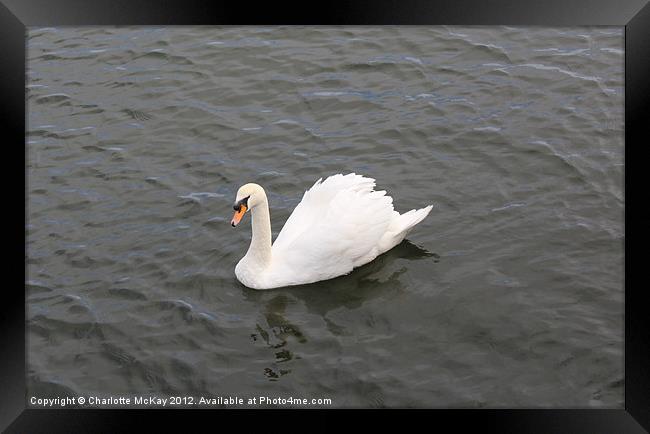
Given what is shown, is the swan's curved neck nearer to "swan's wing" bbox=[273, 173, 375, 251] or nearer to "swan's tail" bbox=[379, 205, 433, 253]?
"swan's wing" bbox=[273, 173, 375, 251]

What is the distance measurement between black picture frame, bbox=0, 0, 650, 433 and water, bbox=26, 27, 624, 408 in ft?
7.98

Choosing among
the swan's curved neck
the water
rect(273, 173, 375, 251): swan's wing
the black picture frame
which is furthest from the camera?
rect(273, 173, 375, 251): swan's wing

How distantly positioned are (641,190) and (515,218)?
18.2ft

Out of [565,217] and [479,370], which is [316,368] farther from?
[565,217]

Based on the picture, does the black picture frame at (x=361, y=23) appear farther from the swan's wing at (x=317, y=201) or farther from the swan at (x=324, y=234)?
the swan's wing at (x=317, y=201)

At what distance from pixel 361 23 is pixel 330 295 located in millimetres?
5263

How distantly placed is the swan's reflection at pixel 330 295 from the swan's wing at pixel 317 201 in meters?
0.73

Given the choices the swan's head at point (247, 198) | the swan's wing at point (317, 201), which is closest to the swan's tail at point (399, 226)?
the swan's wing at point (317, 201)

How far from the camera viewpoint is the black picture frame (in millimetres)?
7359

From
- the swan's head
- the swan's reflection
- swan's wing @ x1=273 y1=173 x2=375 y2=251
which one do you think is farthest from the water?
the swan's head

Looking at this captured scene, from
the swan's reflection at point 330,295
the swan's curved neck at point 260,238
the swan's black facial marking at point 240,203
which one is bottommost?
the swan's reflection at point 330,295

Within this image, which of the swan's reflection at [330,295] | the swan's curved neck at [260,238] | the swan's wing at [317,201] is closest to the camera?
the swan's reflection at [330,295]

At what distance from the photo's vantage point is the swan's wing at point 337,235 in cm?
1228

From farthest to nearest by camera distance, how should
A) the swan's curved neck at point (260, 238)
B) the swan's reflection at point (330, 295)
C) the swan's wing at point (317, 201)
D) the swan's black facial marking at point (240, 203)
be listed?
the swan's wing at point (317, 201) < the swan's curved neck at point (260, 238) < the swan's black facial marking at point (240, 203) < the swan's reflection at point (330, 295)
